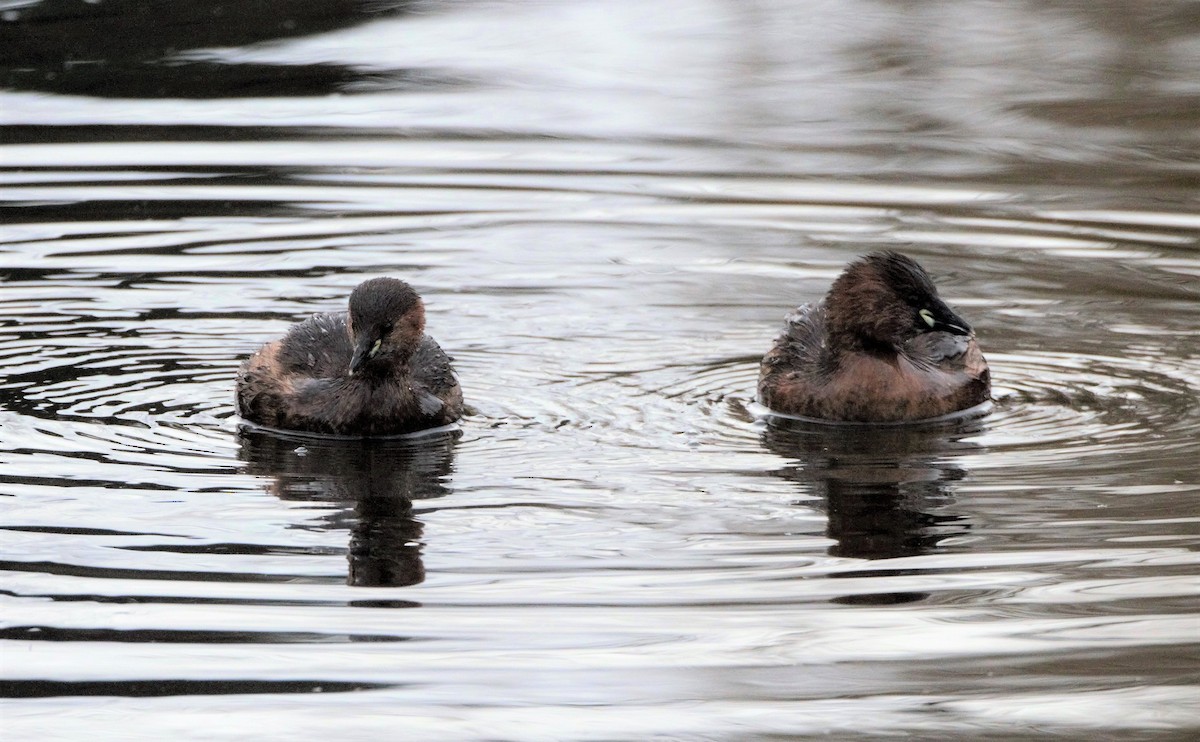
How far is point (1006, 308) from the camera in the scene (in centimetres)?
1197

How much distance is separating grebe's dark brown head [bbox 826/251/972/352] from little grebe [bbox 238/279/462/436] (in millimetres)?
2061

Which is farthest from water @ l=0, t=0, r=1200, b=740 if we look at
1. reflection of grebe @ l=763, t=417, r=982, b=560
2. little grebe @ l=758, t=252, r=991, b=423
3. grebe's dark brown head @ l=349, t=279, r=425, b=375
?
grebe's dark brown head @ l=349, t=279, r=425, b=375

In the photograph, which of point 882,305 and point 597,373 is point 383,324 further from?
point 882,305

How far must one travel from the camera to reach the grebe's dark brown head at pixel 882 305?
10289 mm

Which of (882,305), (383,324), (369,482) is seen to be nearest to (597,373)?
(383,324)

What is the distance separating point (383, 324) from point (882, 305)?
2.60 metres

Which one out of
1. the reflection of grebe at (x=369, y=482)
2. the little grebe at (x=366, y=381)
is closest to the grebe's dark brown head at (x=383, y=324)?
the little grebe at (x=366, y=381)

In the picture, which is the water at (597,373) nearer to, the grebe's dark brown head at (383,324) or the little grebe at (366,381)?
the little grebe at (366,381)

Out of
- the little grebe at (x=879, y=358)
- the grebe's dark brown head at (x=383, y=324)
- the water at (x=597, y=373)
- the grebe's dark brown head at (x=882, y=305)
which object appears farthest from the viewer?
the grebe's dark brown head at (x=882, y=305)

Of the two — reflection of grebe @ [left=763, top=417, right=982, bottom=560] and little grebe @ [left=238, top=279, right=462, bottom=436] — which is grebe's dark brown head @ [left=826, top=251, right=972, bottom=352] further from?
little grebe @ [left=238, top=279, right=462, bottom=436]

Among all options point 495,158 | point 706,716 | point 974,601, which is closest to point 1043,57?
point 495,158

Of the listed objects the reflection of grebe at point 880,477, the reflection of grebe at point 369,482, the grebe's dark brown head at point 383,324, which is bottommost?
the reflection of grebe at point 880,477

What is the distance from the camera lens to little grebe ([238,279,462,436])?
9.73 m

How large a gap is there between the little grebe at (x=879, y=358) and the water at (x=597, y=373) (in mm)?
187
